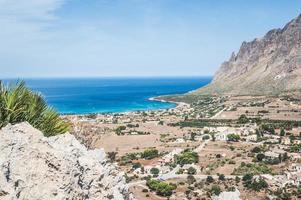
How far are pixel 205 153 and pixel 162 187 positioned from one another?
29.5 meters

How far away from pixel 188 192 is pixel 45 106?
4170 cm

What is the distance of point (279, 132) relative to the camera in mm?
105688

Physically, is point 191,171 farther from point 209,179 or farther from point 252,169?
point 252,169

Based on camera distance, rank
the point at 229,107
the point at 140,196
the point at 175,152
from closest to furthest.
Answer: the point at 140,196
the point at 175,152
the point at 229,107

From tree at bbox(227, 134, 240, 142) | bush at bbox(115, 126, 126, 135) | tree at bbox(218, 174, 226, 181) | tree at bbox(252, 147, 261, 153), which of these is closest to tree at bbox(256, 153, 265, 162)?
tree at bbox(252, 147, 261, 153)

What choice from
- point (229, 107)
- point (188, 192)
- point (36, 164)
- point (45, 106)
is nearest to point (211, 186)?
point (188, 192)

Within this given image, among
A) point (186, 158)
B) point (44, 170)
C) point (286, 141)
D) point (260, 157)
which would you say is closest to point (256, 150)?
point (260, 157)

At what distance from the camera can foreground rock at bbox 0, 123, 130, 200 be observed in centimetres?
682

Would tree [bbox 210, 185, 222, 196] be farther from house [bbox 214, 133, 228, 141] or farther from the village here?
house [bbox 214, 133, 228, 141]

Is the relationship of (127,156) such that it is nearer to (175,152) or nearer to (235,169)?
(175,152)

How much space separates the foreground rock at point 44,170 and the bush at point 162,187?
4389 cm

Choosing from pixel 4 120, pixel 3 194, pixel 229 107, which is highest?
pixel 4 120

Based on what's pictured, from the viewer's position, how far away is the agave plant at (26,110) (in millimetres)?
9328

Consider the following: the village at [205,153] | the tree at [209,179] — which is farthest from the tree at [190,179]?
the tree at [209,179]
